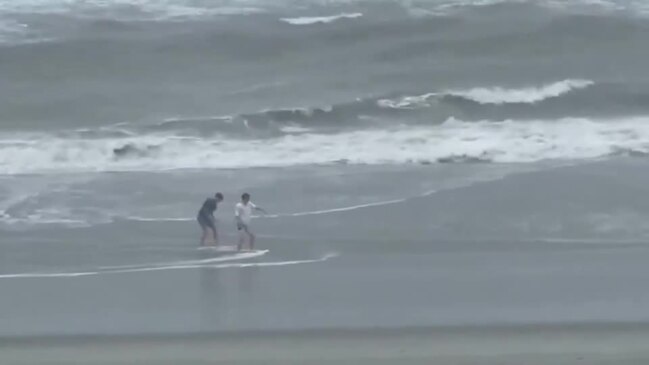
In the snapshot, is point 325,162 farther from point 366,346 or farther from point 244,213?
point 366,346

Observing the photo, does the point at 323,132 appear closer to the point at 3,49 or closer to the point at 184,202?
the point at 184,202

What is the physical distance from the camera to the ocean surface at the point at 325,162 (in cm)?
1120

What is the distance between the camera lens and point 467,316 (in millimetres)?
10453

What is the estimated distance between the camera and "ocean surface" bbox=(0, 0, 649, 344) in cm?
1120

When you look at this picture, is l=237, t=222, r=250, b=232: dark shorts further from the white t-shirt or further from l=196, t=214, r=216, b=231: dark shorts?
l=196, t=214, r=216, b=231: dark shorts

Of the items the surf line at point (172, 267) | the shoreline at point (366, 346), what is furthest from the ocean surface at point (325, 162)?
the shoreline at point (366, 346)

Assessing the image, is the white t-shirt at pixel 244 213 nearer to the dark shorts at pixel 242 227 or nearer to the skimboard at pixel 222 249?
the dark shorts at pixel 242 227

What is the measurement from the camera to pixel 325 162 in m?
18.2

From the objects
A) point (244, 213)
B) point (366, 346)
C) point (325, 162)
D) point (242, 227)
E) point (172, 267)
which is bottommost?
point (366, 346)

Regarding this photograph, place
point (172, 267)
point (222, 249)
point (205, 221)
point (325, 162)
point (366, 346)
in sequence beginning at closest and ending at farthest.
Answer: point (366, 346), point (172, 267), point (222, 249), point (205, 221), point (325, 162)

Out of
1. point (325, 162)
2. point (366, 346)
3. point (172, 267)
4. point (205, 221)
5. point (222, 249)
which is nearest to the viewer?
point (366, 346)

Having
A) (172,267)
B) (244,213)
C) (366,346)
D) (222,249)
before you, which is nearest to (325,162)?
(244,213)

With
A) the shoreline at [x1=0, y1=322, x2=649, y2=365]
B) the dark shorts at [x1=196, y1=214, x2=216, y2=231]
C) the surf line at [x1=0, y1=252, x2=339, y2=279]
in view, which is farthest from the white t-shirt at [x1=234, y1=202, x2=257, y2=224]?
the shoreline at [x1=0, y1=322, x2=649, y2=365]

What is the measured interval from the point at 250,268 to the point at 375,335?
9.32 feet
